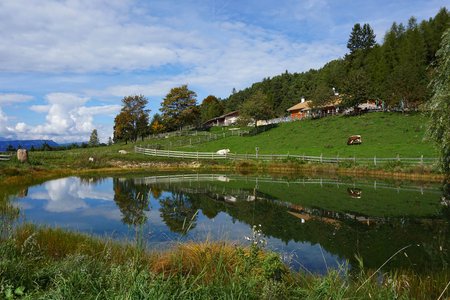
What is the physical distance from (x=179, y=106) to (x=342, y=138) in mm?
38262

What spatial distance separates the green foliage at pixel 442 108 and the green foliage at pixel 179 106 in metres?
65.8

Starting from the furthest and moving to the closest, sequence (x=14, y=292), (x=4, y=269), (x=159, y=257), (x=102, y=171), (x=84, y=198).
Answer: (x=102, y=171) < (x=84, y=198) < (x=159, y=257) < (x=4, y=269) < (x=14, y=292)

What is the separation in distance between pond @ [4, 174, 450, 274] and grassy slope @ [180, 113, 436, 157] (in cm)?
1506

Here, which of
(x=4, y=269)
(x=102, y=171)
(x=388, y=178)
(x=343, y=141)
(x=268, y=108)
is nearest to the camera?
(x=4, y=269)

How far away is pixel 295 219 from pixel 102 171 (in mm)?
31329

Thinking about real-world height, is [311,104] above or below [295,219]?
above

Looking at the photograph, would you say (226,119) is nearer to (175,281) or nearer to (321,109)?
(321,109)

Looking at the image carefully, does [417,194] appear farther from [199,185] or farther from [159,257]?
[159,257]

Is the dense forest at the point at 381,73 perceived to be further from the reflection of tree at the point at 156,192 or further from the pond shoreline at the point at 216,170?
the reflection of tree at the point at 156,192

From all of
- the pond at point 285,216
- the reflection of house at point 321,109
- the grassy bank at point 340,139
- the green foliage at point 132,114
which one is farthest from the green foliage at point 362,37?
the pond at point 285,216

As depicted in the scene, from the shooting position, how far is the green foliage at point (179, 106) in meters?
79.8

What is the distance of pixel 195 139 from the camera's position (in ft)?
238

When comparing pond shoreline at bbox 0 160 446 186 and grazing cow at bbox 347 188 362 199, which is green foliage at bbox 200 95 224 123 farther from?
grazing cow at bbox 347 188 362 199

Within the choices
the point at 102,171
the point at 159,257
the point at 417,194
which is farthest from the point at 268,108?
the point at 159,257
